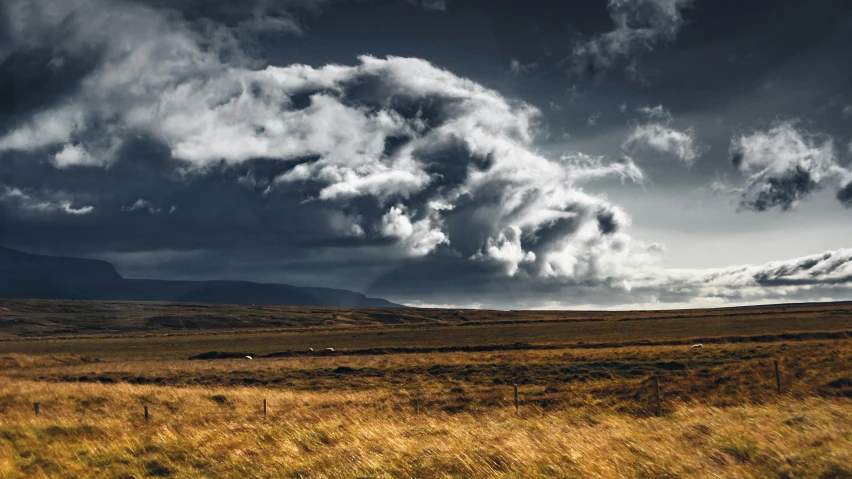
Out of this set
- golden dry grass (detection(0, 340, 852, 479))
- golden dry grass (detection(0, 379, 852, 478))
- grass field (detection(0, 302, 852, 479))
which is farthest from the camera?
grass field (detection(0, 302, 852, 479))

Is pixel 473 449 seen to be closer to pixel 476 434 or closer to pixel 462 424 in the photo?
pixel 476 434

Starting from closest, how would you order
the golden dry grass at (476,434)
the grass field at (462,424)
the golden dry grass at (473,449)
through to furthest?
the golden dry grass at (473,449), the golden dry grass at (476,434), the grass field at (462,424)

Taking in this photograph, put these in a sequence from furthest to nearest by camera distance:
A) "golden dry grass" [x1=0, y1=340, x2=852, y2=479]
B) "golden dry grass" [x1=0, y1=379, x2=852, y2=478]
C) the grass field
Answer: the grass field < "golden dry grass" [x1=0, y1=340, x2=852, y2=479] < "golden dry grass" [x1=0, y1=379, x2=852, y2=478]

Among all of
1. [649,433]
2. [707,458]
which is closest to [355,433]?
[649,433]

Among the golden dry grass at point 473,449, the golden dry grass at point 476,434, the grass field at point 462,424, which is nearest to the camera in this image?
the golden dry grass at point 473,449

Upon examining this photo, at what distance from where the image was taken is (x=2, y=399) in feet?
95.5

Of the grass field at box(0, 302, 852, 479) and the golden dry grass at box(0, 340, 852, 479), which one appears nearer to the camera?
the golden dry grass at box(0, 340, 852, 479)

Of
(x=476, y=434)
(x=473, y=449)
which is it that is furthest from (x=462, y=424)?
(x=473, y=449)

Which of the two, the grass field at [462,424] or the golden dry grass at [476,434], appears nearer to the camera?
the golden dry grass at [476,434]

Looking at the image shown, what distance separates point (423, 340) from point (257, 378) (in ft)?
148

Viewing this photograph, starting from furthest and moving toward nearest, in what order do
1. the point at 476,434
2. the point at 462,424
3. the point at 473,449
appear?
the point at 462,424 → the point at 476,434 → the point at 473,449

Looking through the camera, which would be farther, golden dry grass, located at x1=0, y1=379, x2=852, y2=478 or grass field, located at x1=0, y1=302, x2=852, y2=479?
grass field, located at x1=0, y1=302, x2=852, y2=479

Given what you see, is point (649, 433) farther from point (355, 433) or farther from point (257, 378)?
point (257, 378)

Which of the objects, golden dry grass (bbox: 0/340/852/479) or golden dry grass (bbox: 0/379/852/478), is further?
golden dry grass (bbox: 0/340/852/479)
